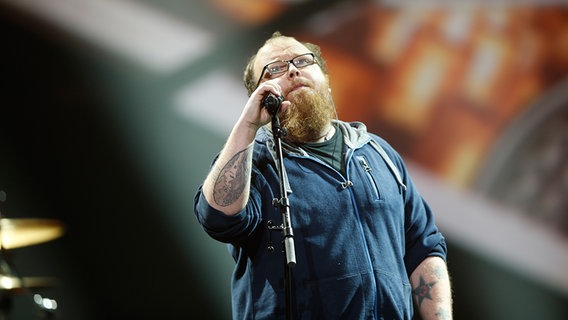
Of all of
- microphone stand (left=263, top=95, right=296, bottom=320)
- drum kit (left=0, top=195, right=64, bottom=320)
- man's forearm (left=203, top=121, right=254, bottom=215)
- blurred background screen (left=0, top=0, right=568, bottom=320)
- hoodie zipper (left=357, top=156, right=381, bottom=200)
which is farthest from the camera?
blurred background screen (left=0, top=0, right=568, bottom=320)

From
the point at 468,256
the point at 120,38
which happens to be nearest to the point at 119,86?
the point at 120,38

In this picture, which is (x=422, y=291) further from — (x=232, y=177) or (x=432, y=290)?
(x=232, y=177)

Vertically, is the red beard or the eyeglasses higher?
the eyeglasses

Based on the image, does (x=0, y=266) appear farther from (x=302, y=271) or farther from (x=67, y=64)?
(x=302, y=271)

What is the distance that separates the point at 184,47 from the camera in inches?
144

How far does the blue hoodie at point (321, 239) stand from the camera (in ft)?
6.03

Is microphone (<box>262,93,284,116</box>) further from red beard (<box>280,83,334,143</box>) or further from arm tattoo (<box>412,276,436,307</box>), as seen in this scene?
arm tattoo (<box>412,276,436,307</box>)

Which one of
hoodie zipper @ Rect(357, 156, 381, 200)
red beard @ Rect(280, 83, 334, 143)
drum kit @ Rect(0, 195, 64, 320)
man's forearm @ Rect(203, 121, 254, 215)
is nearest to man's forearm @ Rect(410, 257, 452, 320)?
hoodie zipper @ Rect(357, 156, 381, 200)

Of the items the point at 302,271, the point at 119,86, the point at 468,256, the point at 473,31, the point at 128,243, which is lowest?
the point at 468,256

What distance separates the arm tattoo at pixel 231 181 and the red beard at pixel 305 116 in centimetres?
27

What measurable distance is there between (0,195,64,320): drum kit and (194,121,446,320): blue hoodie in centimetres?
144

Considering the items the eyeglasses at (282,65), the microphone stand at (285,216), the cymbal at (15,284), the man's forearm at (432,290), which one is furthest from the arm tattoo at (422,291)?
the cymbal at (15,284)

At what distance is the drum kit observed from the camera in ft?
9.97

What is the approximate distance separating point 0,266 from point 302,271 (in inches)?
91.2
